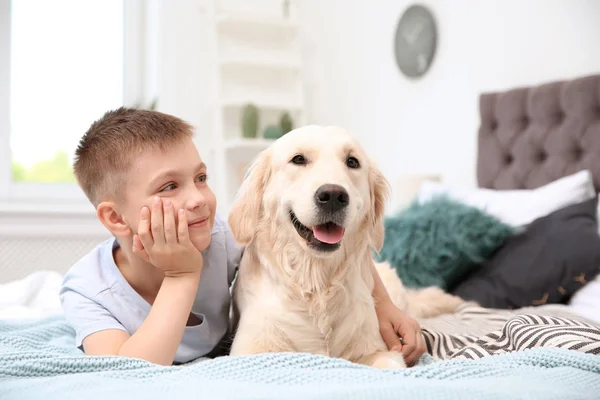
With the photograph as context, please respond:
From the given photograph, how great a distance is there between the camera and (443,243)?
2.50m

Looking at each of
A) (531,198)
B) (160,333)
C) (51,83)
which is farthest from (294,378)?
(51,83)

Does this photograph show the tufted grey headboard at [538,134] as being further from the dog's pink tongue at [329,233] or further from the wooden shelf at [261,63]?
the wooden shelf at [261,63]

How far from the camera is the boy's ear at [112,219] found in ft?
4.71

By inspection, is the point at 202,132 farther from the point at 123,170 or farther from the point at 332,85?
the point at 123,170

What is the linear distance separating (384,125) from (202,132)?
1450mm

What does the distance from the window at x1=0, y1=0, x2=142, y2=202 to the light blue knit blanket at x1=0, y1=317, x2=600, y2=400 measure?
3762mm

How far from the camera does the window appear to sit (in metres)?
4.34

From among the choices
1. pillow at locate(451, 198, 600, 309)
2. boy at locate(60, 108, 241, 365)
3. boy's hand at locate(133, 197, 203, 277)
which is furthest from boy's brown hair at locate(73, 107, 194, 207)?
pillow at locate(451, 198, 600, 309)

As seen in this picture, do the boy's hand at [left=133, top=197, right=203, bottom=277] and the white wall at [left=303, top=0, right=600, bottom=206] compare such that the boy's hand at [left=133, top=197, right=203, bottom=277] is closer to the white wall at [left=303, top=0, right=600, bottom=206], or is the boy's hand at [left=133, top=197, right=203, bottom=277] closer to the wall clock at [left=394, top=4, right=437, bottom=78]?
the white wall at [left=303, top=0, right=600, bottom=206]

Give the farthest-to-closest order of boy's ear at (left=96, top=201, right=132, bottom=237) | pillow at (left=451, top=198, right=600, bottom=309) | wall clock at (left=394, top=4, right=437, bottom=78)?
1. wall clock at (left=394, top=4, right=437, bottom=78)
2. pillow at (left=451, top=198, right=600, bottom=309)
3. boy's ear at (left=96, top=201, right=132, bottom=237)

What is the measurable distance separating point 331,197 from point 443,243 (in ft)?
4.21

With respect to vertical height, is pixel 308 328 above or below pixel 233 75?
below

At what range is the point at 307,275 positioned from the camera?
4.72 ft

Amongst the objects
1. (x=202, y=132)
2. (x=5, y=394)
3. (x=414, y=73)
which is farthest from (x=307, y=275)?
(x=202, y=132)
